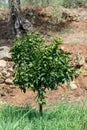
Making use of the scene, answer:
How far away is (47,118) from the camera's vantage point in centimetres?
682

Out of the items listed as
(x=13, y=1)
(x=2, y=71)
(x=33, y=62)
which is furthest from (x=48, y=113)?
(x=13, y=1)

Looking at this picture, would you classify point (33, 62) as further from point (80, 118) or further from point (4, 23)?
point (4, 23)

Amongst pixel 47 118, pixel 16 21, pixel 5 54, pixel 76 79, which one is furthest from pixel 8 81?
pixel 47 118

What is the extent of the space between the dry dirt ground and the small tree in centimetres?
203

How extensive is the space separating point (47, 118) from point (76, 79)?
3.20 meters

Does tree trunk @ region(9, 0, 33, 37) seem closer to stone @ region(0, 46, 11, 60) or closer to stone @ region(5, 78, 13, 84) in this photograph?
stone @ region(0, 46, 11, 60)

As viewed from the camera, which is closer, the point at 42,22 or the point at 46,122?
the point at 46,122

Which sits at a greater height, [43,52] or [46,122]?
[43,52]

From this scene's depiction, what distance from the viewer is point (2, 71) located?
10.0 m

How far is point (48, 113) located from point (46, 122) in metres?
0.66

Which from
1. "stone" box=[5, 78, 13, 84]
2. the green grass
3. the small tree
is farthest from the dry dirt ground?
the small tree

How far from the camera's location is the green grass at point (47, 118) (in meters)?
6.24

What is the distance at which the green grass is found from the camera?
20.5 feet

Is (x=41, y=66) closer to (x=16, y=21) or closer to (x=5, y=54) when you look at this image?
(x=5, y=54)
